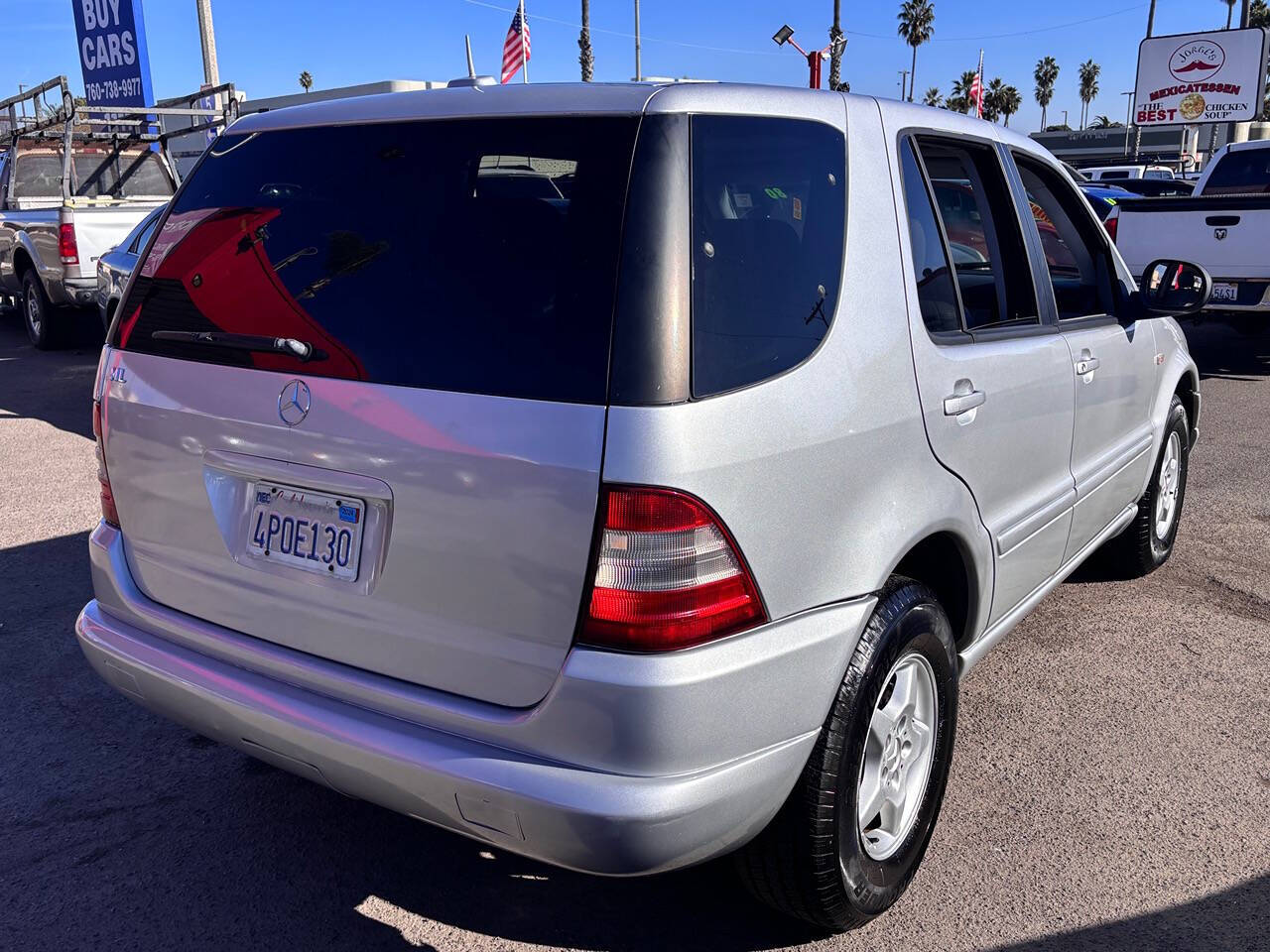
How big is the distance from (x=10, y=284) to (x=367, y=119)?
1182 cm

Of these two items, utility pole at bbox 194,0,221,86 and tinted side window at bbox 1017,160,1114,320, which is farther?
utility pole at bbox 194,0,221,86

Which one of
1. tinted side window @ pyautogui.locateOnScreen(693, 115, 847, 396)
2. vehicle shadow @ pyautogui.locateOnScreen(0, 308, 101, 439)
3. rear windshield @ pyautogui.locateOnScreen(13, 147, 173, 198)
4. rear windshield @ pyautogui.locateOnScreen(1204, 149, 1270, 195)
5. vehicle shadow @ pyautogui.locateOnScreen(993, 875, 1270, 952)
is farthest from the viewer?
rear windshield @ pyautogui.locateOnScreen(1204, 149, 1270, 195)

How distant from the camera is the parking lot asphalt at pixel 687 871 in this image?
8.77 feet

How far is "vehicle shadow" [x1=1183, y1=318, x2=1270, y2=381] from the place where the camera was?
10.8 m

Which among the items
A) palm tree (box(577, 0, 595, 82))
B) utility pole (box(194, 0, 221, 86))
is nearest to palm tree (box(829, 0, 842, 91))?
palm tree (box(577, 0, 595, 82))

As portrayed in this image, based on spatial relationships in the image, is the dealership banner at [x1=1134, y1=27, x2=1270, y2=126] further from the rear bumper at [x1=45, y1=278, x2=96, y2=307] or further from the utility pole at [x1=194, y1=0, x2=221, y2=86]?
the rear bumper at [x1=45, y1=278, x2=96, y2=307]

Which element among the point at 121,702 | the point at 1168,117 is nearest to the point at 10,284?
the point at 121,702

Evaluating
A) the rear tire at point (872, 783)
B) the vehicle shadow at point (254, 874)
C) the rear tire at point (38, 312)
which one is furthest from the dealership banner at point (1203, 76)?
the vehicle shadow at point (254, 874)

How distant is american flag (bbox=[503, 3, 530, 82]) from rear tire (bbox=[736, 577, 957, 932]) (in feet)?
Answer: 38.4

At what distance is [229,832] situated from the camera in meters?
3.08

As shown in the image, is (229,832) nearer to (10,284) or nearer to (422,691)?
(422,691)

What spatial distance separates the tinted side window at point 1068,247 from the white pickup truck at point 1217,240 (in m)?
5.53

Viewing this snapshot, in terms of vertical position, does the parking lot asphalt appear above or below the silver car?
below

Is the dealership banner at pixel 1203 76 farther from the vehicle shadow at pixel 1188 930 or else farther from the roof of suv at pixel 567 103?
the roof of suv at pixel 567 103
